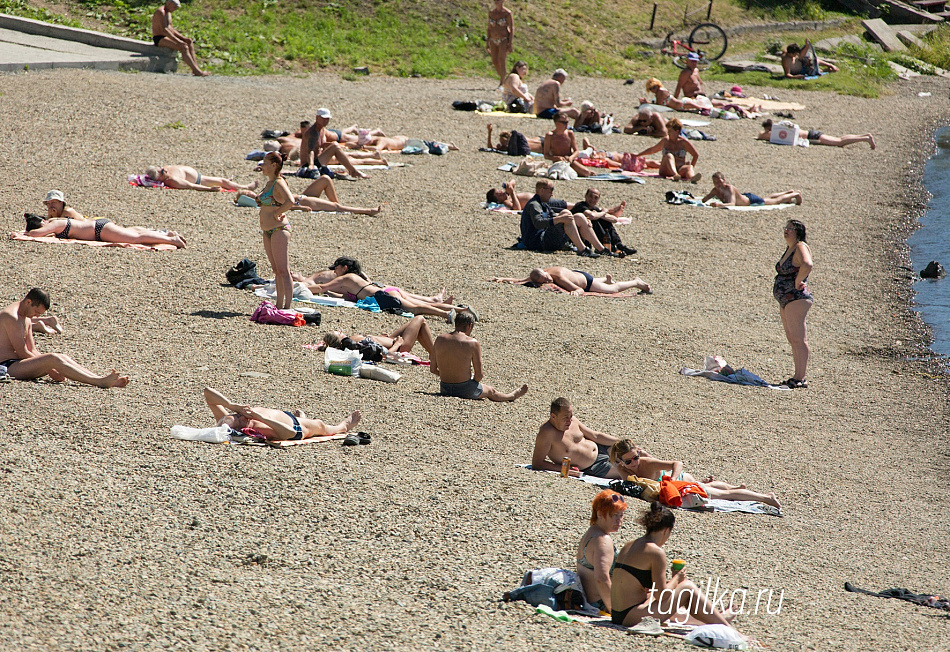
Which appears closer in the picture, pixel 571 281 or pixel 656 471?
pixel 656 471

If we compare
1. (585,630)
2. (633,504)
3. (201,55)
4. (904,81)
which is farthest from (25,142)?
(904,81)

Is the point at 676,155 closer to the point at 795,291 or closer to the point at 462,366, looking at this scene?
the point at 795,291

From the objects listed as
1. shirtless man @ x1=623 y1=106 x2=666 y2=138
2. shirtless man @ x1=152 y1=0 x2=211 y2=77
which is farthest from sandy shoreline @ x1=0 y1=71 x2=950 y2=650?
shirtless man @ x1=152 y1=0 x2=211 y2=77

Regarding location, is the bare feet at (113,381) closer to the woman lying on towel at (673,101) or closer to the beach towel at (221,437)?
the beach towel at (221,437)

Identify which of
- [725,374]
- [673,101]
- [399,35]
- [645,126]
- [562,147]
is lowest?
[725,374]

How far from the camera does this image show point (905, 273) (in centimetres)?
1705

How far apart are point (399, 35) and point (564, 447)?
71.6 ft

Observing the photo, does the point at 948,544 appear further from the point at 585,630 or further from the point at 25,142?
the point at 25,142

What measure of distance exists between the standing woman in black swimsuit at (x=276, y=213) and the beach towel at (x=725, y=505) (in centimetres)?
401

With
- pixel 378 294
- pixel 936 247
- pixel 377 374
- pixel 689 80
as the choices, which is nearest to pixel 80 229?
pixel 378 294

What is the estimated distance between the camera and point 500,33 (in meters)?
24.7

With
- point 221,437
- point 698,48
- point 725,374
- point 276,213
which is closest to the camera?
point 221,437

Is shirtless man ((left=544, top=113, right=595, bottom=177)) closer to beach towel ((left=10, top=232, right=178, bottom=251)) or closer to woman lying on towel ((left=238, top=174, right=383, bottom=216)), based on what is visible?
woman lying on towel ((left=238, top=174, right=383, bottom=216))

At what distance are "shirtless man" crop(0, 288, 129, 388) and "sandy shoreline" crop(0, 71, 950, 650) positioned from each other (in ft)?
0.59
